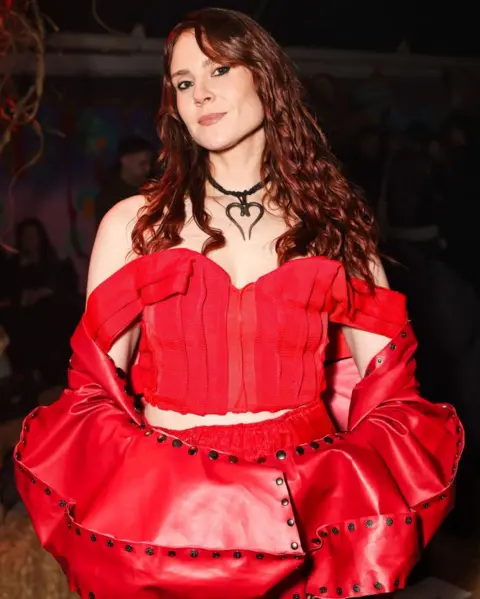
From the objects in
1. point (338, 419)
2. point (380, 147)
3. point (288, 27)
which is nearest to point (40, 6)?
point (288, 27)

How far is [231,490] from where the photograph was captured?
126 centimetres

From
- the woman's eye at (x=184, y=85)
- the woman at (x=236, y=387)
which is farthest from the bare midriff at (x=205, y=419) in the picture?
the woman's eye at (x=184, y=85)

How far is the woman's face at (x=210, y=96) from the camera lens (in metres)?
1.54

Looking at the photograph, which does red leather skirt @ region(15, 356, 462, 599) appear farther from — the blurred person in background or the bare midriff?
the blurred person in background

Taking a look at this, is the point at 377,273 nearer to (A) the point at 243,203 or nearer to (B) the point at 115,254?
(A) the point at 243,203

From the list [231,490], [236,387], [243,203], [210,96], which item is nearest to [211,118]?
[210,96]

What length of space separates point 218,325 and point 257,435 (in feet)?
0.70

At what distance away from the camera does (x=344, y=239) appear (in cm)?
165

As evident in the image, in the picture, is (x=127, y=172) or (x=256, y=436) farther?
(x=127, y=172)

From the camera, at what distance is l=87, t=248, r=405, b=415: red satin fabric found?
4.92 ft

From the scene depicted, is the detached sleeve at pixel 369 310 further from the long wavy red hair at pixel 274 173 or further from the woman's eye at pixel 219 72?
the woman's eye at pixel 219 72

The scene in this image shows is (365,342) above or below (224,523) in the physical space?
above

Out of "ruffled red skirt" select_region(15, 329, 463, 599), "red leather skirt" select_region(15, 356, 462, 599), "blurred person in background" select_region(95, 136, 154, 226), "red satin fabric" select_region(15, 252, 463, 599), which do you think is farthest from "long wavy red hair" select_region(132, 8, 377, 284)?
"blurred person in background" select_region(95, 136, 154, 226)

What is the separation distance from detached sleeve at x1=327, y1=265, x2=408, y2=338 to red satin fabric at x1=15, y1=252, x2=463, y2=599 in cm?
5
